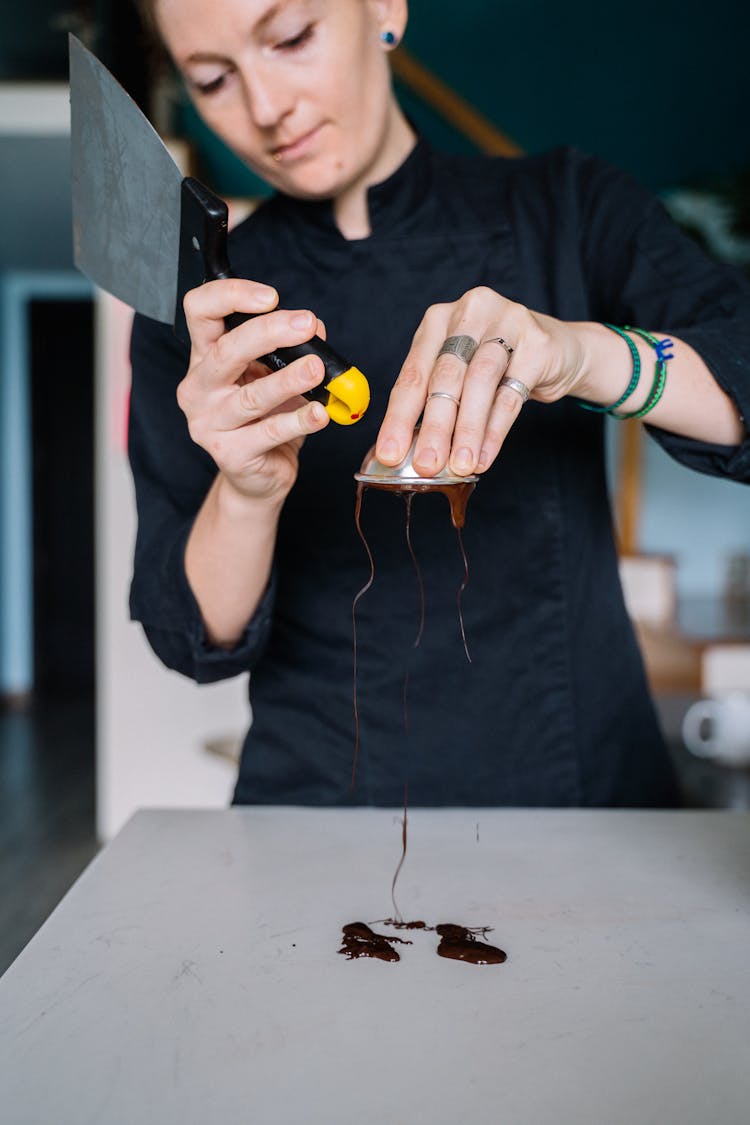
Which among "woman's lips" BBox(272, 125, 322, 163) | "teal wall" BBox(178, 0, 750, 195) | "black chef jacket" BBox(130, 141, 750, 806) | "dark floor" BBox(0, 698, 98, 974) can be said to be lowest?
"dark floor" BBox(0, 698, 98, 974)

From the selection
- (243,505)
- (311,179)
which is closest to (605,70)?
(311,179)

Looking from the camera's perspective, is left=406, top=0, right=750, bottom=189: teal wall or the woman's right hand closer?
the woman's right hand

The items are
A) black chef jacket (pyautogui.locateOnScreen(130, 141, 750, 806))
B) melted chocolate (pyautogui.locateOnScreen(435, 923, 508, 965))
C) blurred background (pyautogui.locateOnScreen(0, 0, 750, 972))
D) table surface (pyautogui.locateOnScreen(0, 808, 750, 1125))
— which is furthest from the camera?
blurred background (pyautogui.locateOnScreen(0, 0, 750, 972))

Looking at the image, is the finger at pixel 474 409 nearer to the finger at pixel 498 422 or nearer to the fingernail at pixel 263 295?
the finger at pixel 498 422

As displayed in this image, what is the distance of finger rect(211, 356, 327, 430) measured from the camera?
65cm

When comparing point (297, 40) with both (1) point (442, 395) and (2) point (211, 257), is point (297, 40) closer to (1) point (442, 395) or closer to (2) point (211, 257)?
(2) point (211, 257)

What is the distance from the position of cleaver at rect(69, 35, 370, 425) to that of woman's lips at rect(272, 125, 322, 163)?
137mm

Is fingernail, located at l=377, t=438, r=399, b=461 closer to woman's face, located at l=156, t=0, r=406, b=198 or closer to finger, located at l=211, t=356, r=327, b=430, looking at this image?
finger, located at l=211, t=356, r=327, b=430

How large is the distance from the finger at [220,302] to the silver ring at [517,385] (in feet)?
0.54

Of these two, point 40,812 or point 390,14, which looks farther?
point 40,812

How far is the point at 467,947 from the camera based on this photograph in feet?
1.97

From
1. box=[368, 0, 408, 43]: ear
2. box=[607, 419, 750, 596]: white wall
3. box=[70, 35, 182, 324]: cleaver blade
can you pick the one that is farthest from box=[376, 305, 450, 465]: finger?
box=[607, 419, 750, 596]: white wall

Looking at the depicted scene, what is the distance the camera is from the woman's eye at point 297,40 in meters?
0.79

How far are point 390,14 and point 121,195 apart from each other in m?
0.32
